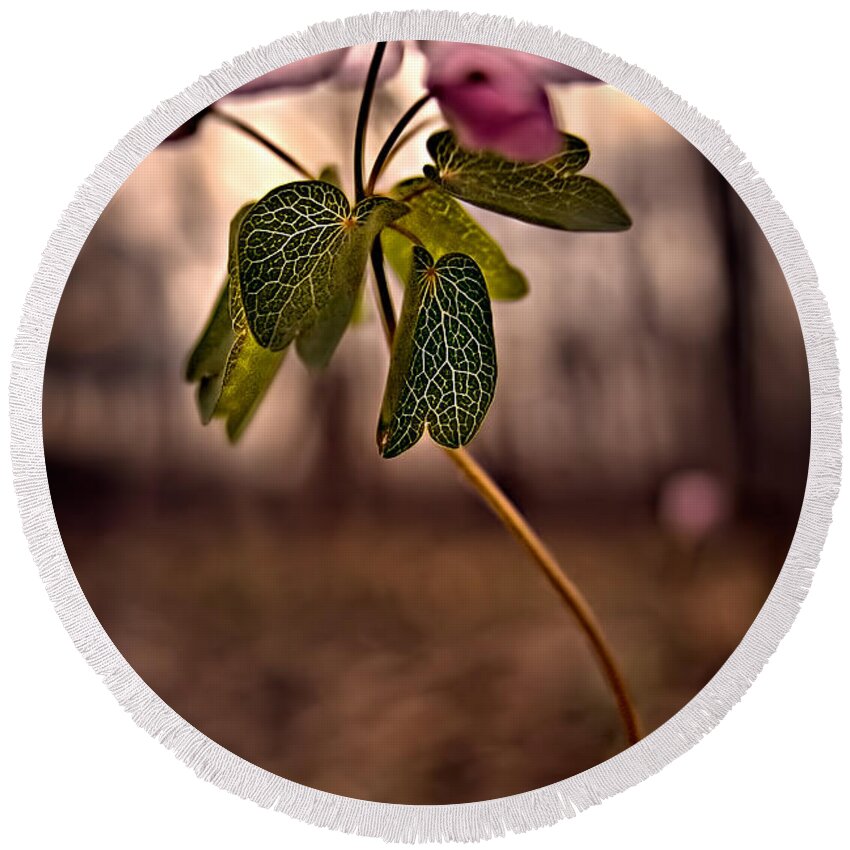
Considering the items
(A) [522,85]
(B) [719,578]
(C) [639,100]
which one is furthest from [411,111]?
(B) [719,578]

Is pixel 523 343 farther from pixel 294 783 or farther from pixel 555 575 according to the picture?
pixel 294 783

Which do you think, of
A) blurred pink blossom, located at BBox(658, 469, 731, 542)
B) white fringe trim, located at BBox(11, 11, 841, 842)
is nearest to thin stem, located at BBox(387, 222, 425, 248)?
white fringe trim, located at BBox(11, 11, 841, 842)

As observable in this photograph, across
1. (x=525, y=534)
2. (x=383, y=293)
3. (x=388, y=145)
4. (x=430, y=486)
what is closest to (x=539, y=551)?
(x=525, y=534)

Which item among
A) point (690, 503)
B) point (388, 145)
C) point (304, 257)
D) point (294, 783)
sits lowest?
point (294, 783)

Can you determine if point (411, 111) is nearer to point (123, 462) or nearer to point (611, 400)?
point (611, 400)

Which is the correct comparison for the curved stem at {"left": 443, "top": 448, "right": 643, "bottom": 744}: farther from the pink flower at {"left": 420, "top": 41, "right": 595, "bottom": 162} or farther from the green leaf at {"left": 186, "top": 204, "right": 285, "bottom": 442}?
the pink flower at {"left": 420, "top": 41, "right": 595, "bottom": 162}

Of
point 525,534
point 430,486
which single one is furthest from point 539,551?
point 430,486

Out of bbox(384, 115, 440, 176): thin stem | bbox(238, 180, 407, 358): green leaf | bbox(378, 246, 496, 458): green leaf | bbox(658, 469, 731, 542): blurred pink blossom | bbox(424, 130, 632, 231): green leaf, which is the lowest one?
bbox(658, 469, 731, 542): blurred pink blossom

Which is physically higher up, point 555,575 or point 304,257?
point 304,257
